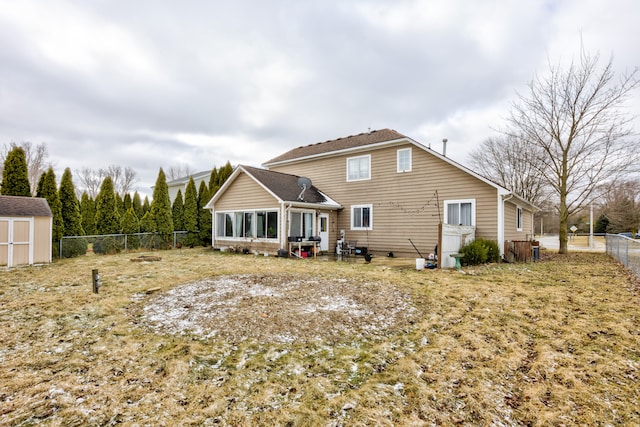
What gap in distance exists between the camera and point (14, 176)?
471 inches

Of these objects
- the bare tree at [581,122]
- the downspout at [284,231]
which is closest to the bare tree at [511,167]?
the bare tree at [581,122]

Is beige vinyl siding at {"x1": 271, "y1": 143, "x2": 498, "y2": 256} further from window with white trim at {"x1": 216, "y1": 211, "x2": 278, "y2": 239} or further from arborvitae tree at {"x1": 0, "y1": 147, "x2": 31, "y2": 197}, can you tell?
arborvitae tree at {"x1": 0, "y1": 147, "x2": 31, "y2": 197}

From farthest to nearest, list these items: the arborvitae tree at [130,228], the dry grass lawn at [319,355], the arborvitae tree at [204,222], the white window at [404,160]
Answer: the arborvitae tree at [204,222] → the arborvitae tree at [130,228] → the white window at [404,160] → the dry grass lawn at [319,355]

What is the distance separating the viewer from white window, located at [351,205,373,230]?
15.2m

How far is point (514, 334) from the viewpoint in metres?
4.45

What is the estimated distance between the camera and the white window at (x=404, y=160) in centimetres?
1405

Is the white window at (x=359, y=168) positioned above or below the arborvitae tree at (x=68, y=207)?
above

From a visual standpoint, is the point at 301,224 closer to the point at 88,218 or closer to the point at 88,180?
the point at 88,218

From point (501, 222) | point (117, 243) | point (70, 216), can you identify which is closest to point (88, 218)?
point (70, 216)

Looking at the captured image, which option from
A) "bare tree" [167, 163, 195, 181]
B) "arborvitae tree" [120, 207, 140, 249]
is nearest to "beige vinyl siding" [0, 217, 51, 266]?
"arborvitae tree" [120, 207, 140, 249]

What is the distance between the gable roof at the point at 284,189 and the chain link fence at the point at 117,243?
3.26 m

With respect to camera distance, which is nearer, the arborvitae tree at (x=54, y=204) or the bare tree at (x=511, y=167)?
the arborvitae tree at (x=54, y=204)

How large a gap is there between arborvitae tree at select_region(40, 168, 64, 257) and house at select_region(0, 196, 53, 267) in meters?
1.07

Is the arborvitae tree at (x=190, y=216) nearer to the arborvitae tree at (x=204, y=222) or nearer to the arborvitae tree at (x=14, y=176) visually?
the arborvitae tree at (x=204, y=222)
